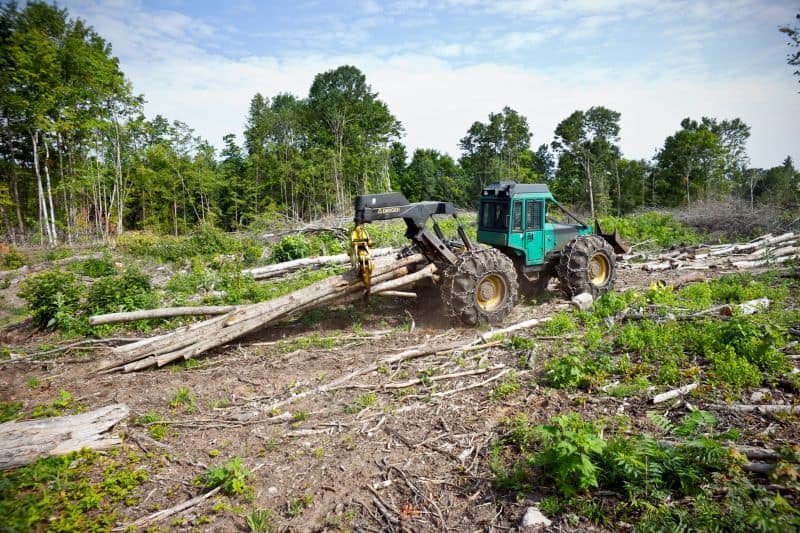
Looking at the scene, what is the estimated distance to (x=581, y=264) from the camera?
876 centimetres

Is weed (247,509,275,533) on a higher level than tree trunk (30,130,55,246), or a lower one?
lower

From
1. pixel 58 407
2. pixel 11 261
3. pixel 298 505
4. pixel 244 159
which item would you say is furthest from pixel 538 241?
pixel 244 159

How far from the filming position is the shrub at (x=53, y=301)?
880cm

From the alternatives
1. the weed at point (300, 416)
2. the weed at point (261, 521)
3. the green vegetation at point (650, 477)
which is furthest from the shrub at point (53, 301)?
the green vegetation at point (650, 477)

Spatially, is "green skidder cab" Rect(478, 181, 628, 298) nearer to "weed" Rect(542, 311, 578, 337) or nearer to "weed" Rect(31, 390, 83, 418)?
"weed" Rect(542, 311, 578, 337)

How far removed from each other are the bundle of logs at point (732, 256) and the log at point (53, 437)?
13576 mm

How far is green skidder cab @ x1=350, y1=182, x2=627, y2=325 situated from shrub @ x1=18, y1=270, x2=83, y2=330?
673cm

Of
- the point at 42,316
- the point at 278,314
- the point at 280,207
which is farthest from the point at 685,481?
the point at 280,207

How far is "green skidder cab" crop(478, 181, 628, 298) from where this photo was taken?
860cm

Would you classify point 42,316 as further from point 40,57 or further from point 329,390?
point 40,57

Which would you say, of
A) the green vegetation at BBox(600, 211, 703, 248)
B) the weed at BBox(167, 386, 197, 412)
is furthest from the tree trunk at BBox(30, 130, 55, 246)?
the green vegetation at BBox(600, 211, 703, 248)

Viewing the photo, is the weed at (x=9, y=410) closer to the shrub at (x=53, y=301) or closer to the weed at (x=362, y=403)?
the shrub at (x=53, y=301)

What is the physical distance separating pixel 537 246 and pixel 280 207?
112 ft

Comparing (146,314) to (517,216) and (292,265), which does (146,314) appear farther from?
(517,216)
